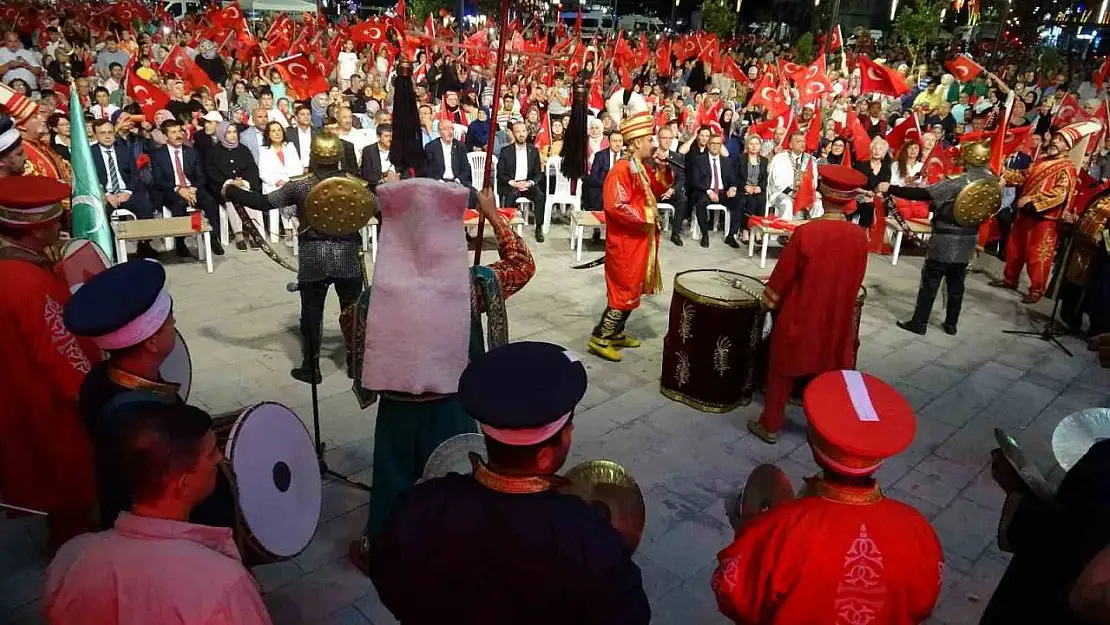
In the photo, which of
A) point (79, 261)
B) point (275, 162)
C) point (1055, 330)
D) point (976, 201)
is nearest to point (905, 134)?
point (1055, 330)

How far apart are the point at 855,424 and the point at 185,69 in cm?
1114

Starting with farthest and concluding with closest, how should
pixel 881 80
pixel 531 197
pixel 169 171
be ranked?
pixel 531 197
pixel 881 80
pixel 169 171

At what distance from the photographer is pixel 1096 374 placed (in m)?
6.70

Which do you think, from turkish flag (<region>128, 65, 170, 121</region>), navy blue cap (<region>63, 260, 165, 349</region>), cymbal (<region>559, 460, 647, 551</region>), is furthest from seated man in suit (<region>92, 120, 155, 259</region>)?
cymbal (<region>559, 460, 647, 551</region>)

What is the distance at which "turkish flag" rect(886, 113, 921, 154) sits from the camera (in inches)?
391

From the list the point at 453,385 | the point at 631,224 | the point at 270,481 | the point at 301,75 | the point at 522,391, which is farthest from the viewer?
the point at 301,75

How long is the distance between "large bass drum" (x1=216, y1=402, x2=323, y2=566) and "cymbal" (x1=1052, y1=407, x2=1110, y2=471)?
276 cm

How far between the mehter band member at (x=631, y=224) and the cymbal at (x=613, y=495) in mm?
3952

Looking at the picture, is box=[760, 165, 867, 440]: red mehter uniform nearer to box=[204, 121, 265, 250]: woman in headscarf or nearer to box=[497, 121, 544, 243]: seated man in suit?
box=[497, 121, 544, 243]: seated man in suit

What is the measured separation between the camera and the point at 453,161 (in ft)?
31.6

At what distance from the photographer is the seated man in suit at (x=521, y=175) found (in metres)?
10.1

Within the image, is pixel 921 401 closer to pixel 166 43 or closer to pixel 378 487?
pixel 378 487

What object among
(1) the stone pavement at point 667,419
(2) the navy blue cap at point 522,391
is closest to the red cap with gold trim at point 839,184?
(1) the stone pavement at point 667,419

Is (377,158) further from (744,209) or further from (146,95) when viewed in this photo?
(744,209)
